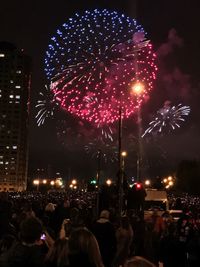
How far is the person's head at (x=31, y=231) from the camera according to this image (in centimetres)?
580

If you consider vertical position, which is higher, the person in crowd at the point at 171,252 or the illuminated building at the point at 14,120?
the illuminated building at the point at 14,120

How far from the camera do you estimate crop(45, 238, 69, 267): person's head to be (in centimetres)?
646

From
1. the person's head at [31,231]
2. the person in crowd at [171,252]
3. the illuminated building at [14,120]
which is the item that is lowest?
the person in crowd at [171,252]

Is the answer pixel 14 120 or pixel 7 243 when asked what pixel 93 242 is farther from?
pixel 14 120

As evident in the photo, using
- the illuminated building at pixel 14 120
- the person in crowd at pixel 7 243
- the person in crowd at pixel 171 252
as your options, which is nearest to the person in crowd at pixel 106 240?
the person in crowd at pixel 171 252

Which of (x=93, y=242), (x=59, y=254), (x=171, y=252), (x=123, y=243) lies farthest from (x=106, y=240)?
(x=93, y=242)

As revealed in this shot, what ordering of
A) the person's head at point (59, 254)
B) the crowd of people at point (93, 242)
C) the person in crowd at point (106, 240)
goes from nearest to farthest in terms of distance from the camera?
the crowd of people at point (93, 242), the person's head at point (59, 254), the person in crowd at point (106, 240)

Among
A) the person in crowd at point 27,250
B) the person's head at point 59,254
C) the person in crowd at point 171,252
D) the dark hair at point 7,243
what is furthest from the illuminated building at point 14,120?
the person in crowd at point 27,250

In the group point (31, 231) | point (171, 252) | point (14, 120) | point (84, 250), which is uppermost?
point (14, 120)

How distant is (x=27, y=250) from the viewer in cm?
567

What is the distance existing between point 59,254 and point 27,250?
105 cm

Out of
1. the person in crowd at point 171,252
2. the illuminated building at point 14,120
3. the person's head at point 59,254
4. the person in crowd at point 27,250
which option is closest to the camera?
the person in crowd at point 27,250

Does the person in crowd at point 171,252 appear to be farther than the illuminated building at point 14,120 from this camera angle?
No

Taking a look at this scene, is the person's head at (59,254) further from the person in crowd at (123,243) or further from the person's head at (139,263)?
the person in crowd at (123,243)
